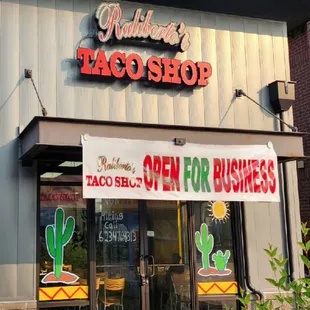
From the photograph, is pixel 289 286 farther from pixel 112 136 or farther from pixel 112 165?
pixel 112 136

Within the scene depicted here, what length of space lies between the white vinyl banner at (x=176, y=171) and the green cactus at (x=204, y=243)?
1.26m

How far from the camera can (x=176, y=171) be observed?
23.2 ft

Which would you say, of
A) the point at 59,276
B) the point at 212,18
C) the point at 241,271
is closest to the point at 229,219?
the point at 241,271

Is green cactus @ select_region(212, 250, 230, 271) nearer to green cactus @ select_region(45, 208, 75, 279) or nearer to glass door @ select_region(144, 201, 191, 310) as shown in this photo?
glass door @ select_region(144, 201, 191, 310)

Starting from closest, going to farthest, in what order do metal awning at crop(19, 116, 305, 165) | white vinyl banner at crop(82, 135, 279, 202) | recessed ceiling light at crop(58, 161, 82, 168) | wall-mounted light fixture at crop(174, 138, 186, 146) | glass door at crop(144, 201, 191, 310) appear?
1. metal awning at crop(19, 116, 305, 165)
2. white vinyl banner at crop(82, 135, 279, 202)
3. wall-mounted light fixture at crop(174, 138, 186, 146)
4. recessed ceiling light at crop(58, 161, 82, 168)
5. glass door at crop(144, 201, 191, 310)

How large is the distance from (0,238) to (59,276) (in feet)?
3.45

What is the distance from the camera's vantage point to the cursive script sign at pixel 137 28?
317 inches

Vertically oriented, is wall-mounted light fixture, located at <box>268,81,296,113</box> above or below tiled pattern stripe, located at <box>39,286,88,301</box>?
above

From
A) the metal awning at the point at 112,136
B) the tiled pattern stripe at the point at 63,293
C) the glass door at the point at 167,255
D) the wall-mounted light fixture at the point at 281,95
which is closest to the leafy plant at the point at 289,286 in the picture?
the metal awning at the point at 112,136

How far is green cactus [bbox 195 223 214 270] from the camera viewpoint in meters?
8.30

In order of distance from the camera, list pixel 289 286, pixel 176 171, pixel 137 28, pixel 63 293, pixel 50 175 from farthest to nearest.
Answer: pixel 137 28 → pixel 50 175 → pixel 63 293 → pixel 176 171 → pixel 289 286

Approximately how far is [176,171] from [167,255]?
1.73 meters

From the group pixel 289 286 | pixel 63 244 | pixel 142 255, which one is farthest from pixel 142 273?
pixel 289 286

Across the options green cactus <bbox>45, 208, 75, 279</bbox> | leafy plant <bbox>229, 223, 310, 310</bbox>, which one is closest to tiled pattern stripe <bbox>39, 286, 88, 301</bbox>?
green cactus <bbox>45, 208, 75, 279</bbox>
